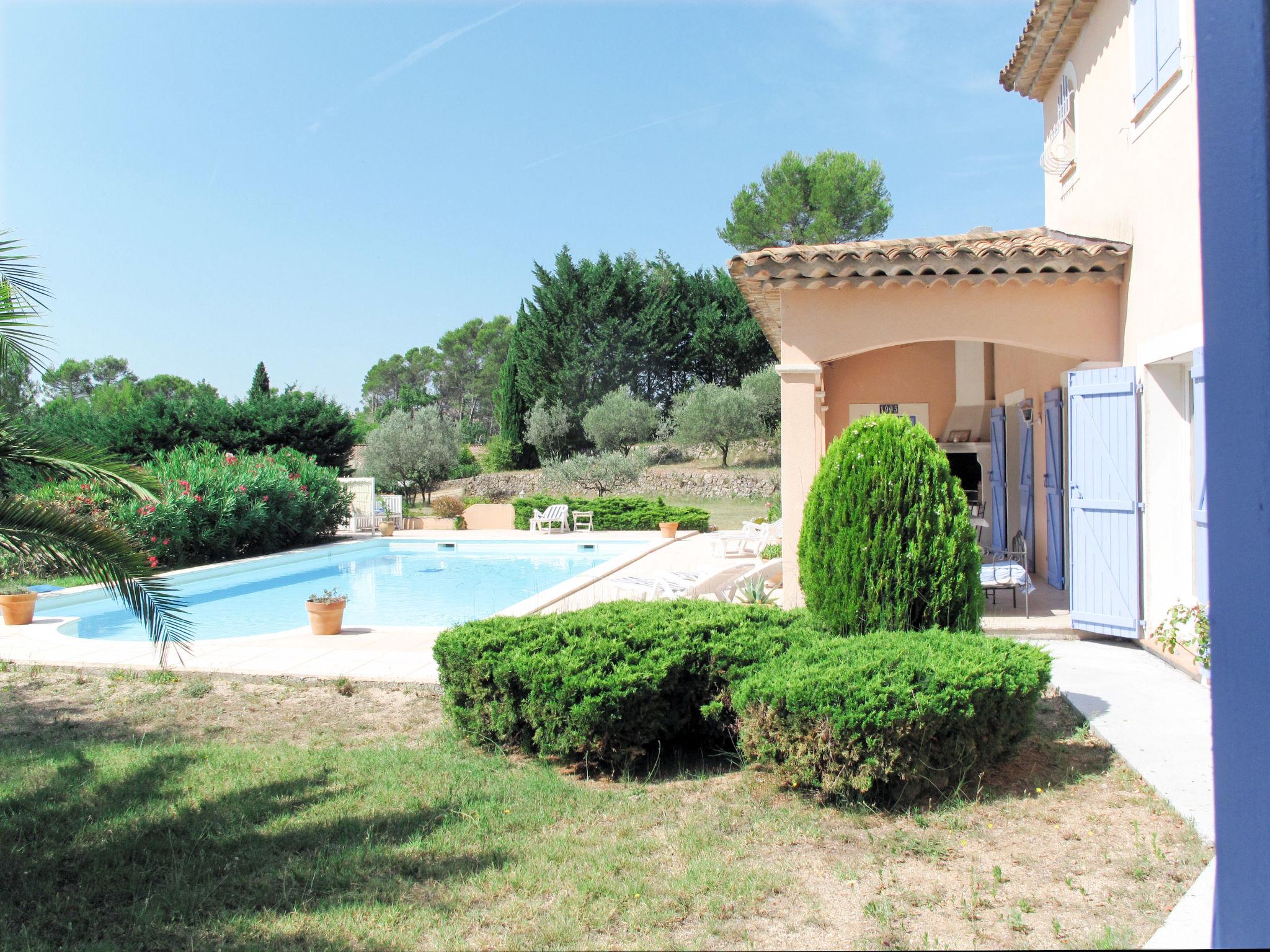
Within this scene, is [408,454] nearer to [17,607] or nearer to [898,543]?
[17,607]

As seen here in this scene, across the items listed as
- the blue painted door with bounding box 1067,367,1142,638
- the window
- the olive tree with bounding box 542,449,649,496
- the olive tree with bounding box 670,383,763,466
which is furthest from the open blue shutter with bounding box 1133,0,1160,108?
the olive tree with bounding box 670,383,763,466

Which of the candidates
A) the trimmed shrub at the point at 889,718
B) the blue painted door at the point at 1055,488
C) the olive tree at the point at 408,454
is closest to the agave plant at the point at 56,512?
the trimmed shrub at the point at 889,718

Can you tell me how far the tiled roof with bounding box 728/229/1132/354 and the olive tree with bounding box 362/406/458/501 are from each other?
24.4 m

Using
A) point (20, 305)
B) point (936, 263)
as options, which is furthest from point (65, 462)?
point (936, 263)

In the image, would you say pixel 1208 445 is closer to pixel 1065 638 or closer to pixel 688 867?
pixel 688 867


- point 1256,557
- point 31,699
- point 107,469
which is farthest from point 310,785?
point 1256,557

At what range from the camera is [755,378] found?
3500 cm

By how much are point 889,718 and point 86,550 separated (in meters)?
4.09

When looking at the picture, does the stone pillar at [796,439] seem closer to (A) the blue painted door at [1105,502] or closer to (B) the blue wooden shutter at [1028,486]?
(A) the blue painted door at [1105,502]

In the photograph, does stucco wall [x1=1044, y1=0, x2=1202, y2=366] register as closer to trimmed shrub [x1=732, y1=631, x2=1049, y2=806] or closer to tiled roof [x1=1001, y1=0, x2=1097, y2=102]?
tiled roof [x1=1001, y1=0, x2=1097, y2=102]

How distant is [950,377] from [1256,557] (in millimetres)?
11563

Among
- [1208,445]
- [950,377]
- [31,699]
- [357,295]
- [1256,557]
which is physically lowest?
[31,699]

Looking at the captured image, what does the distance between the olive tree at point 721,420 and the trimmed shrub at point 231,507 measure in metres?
15.9

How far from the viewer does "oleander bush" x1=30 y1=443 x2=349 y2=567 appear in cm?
1548
